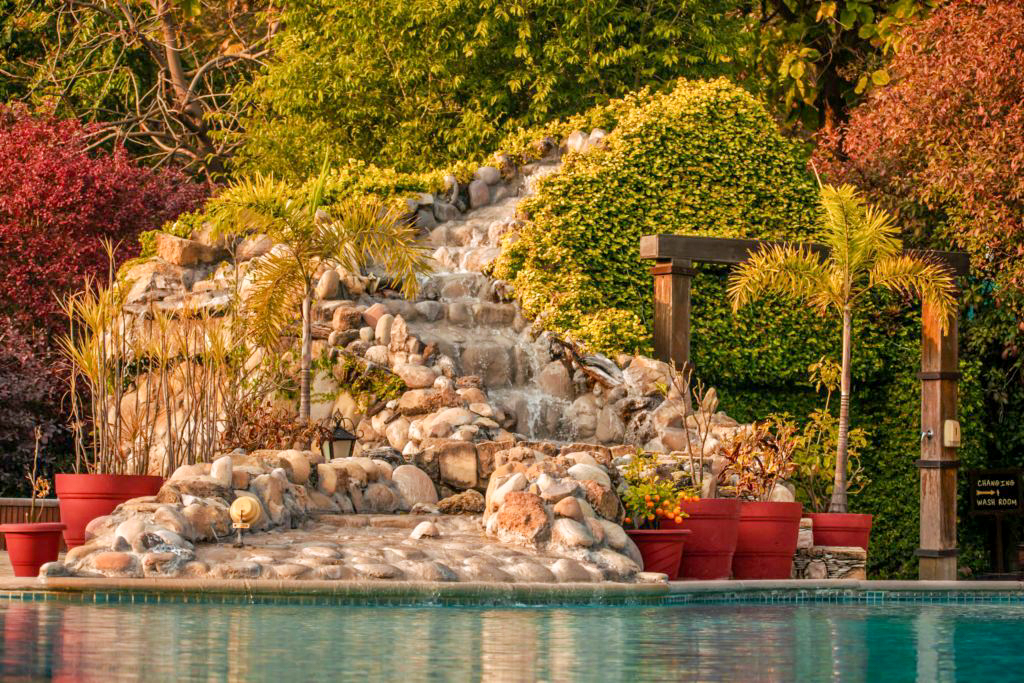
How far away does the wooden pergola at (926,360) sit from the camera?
14438mm

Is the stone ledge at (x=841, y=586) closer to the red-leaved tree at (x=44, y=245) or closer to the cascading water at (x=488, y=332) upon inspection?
the cascading water at (x=488, y=332)

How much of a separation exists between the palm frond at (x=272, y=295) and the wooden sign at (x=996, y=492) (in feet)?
26.0

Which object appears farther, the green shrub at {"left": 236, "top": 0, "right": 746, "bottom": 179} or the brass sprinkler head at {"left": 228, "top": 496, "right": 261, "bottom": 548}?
the green shrub at {"left": 236, "top": 0, "right": 746, "bottom": 179}

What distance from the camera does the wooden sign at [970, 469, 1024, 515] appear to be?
1625 centimetres

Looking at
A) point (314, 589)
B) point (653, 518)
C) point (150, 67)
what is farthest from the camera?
point (150, 67)

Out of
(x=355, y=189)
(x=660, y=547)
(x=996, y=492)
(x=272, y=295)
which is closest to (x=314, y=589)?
(x=660, y=547)

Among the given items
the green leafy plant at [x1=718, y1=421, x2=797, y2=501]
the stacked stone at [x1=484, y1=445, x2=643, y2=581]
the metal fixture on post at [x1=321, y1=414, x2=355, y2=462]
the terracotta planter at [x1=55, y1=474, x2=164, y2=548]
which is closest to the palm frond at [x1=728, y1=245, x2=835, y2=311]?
the green leafy plant at [x1=718, y1=421, x2=797, y2=501]

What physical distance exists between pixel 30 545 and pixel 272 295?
A: 13.6 ft

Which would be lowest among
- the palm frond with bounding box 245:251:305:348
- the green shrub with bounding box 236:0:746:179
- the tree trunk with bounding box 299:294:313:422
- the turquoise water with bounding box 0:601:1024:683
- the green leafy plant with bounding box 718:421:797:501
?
the turquoise water with bounding box 0:601:1024:683

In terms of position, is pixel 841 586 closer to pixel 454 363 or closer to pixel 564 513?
pixel 564 513

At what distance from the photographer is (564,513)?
10484 millimetres

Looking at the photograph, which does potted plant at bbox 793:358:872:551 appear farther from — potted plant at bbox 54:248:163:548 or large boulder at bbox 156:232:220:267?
large boulder at bbox 156:232:220:267

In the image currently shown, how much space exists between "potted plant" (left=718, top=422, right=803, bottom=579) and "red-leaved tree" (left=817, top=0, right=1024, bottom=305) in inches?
194

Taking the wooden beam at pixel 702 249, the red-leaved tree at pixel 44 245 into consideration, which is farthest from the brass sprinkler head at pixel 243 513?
the red-leaved tree at pixel 44 245
